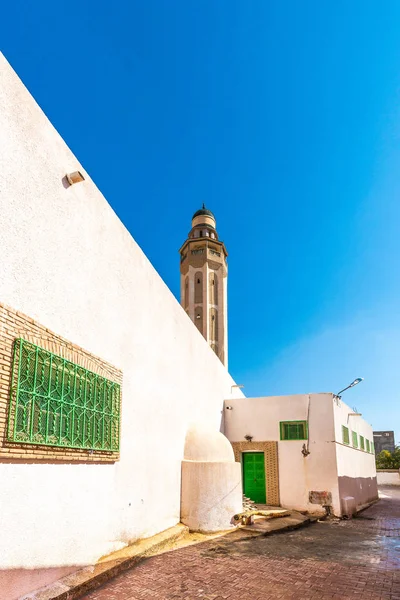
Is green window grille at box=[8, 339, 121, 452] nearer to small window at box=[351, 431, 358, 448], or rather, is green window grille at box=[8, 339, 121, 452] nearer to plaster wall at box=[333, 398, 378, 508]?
plaster wall at box=[333, 398, 378, 508]

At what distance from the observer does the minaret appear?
37.7 meters

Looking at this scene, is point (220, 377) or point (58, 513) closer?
point (58, 513)

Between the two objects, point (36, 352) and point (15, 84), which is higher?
point (15, 84)

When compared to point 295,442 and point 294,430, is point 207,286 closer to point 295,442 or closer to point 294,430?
point 294,430

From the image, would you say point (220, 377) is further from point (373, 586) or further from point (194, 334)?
point (373, 586)

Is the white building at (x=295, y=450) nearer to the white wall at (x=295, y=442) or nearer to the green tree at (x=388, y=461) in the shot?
the white wall at (x=295, y=442)

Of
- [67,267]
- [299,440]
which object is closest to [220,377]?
[299,440]

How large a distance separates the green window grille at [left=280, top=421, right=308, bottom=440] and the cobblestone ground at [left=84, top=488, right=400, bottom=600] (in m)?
4.39

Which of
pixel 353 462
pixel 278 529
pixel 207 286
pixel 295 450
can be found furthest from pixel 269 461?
pixel 207 286

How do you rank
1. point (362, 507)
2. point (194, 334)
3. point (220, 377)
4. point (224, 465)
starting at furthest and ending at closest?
point (362, 507), point (220, 377), point (194, 334), point (224, 465)

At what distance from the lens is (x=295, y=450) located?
48.3ft

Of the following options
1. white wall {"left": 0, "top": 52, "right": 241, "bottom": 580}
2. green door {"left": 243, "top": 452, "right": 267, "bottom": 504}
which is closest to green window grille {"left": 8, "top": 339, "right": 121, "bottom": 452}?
white wall {"left": 0, "top": 52, "right": 241, "bottom": 580}

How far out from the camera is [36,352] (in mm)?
5594

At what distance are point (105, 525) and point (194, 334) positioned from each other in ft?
22.7
